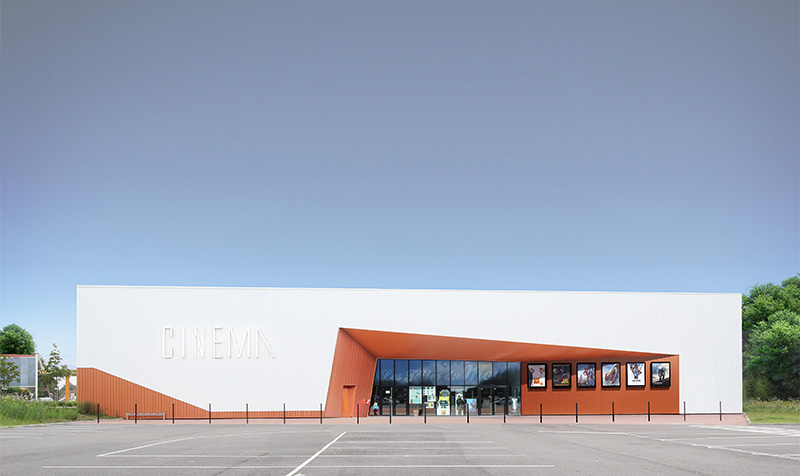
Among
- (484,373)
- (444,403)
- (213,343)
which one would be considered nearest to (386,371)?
(444,403)

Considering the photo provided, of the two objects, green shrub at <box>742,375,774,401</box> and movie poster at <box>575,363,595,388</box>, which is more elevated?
movie poster at <box>575,363,595,388</box>

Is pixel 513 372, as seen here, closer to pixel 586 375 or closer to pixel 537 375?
pixel 537 375

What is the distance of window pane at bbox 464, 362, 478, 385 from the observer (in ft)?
145

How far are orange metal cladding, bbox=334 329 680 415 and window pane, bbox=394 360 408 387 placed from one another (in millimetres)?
2124

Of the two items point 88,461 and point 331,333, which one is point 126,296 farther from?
point 88,461

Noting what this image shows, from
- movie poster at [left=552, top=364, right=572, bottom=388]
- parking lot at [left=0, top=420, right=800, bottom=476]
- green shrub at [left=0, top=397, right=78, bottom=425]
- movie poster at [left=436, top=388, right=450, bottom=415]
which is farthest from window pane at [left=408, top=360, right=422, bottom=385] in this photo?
green shrub at [left=0, top=397, right=78, bottom=425]

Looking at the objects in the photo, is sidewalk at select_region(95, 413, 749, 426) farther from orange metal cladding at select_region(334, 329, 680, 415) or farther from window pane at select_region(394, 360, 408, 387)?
window pane at select_region(394, 360, 408, 387)

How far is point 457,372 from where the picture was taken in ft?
146

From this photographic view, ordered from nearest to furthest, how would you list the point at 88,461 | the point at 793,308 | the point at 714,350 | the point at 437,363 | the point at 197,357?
1. the point at 88,461
2. the point at 197,357
3. the point at 714,350
4. the point at 437,363
5. the point at 793,308

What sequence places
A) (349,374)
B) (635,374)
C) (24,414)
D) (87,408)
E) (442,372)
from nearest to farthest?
(24,414), (87,408), (349,374), (635,374), (442,372)

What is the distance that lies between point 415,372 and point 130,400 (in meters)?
17.6

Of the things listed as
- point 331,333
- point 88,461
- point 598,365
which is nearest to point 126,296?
point 331,333

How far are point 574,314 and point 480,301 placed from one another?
18.4ft

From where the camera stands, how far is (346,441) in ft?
66.3
